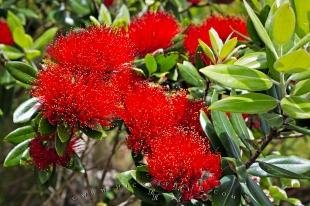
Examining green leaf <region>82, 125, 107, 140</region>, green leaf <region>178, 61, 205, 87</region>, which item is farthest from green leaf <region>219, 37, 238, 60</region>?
green leaf <region>82, 125, 107, 140</region>

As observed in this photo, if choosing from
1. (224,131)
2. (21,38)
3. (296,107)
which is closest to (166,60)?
(224,131)

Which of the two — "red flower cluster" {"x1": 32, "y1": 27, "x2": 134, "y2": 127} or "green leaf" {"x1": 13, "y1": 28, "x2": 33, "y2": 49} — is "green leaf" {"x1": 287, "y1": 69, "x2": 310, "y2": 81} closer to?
"red flower cluster" {"x1": 32, "y1": 27, "x2": 134, "y2": 127}

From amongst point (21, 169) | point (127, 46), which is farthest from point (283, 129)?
point (21, 169)

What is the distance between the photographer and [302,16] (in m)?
1.33

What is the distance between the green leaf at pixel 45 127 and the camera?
4.66 feet

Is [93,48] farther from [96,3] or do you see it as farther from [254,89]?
[96,3]

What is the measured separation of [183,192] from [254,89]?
0.28m

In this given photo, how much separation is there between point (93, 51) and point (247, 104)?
38 cm

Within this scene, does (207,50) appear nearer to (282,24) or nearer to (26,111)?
(282,24)

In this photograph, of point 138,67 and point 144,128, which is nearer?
point 144,128

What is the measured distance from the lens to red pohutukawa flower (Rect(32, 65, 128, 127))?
1325 millimetres

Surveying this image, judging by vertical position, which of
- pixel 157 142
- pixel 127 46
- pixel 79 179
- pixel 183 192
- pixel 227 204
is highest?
pixel 127 46

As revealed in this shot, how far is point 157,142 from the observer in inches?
52.0

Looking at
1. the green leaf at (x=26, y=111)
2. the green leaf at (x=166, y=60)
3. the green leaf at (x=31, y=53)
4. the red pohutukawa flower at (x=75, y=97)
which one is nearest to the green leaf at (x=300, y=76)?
the red pohutukawa flower at (x=75, y=97)
